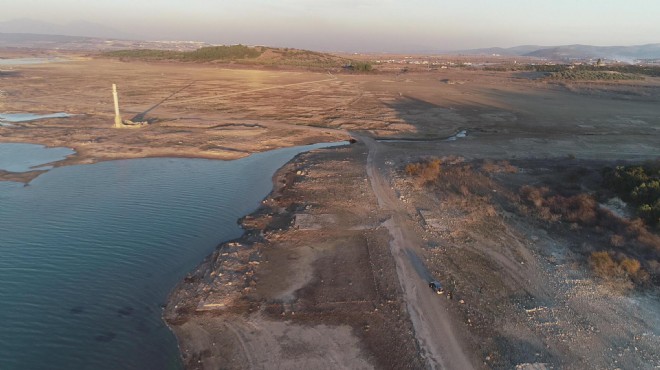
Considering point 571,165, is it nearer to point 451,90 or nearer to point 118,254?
point 118,254

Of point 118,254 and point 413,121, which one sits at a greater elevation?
point 413,121

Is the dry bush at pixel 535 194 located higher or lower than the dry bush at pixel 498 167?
lower

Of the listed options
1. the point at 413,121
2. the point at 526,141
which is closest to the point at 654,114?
the point at 526,141

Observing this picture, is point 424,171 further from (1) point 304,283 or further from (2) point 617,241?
(1) point 304,283

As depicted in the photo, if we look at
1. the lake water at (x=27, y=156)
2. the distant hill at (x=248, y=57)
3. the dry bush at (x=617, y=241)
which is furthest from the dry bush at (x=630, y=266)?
the distant hill at (x=248, y=57)

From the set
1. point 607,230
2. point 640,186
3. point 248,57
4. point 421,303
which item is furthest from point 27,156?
point 248,57

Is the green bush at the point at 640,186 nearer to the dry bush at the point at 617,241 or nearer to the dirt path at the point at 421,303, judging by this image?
the dry bush at the point at 617,241
